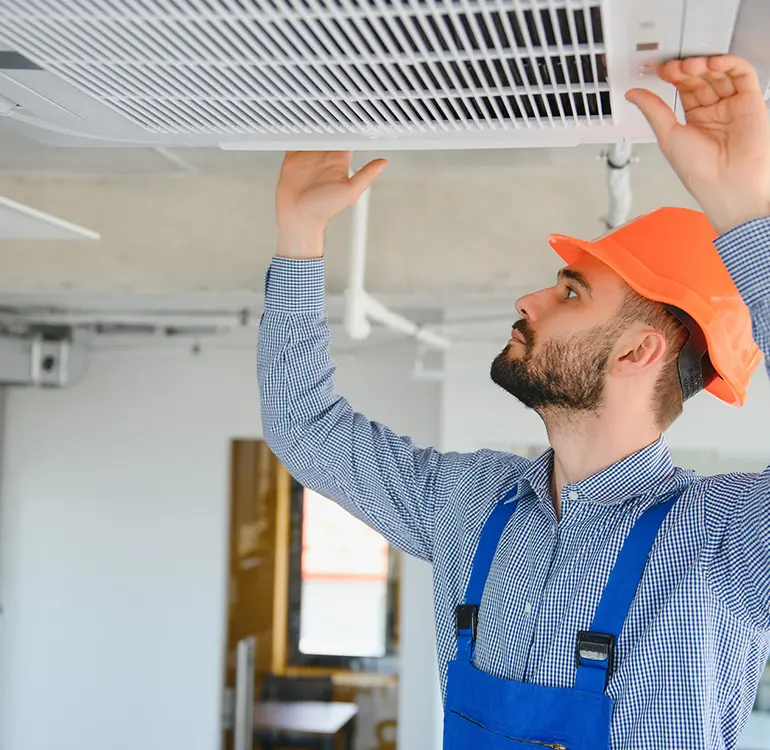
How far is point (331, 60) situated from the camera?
0.78m

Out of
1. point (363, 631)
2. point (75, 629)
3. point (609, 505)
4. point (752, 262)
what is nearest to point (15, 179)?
point (609, 505)

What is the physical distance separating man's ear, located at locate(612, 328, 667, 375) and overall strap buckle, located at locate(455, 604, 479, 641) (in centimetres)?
38

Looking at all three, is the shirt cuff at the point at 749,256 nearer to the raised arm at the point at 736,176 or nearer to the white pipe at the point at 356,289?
the raised arm at the point at 736,176

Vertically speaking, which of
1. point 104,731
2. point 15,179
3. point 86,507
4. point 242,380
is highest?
point 15,179

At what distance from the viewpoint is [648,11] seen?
688 millimetres

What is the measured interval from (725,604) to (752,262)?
42cm

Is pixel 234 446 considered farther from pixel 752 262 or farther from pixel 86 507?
pixel 752 262

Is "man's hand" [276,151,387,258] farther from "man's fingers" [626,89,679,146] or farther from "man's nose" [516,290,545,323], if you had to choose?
"man's fingers" [626,89,679,146]

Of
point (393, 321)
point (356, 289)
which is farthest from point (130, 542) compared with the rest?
point (356, 289)

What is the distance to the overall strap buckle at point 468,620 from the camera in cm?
130

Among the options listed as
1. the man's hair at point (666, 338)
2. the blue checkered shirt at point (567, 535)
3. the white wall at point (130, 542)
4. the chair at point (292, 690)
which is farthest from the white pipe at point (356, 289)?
the chair at point (292, 690)

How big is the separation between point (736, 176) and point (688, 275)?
37cm

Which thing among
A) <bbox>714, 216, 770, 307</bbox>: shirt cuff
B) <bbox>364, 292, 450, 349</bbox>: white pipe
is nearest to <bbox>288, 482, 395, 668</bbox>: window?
<bbox>364, 292, 450, 349</bbox>: white pipe

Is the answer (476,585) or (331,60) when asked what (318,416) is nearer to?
(476,585)
